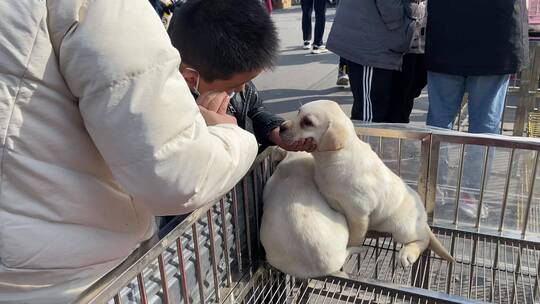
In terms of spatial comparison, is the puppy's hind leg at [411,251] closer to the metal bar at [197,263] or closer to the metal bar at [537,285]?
the metal bar at [537,285]

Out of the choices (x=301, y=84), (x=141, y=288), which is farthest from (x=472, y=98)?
(x=301, y=84)

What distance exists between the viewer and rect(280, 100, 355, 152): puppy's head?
162 cm

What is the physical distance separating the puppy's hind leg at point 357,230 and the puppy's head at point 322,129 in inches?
10.8

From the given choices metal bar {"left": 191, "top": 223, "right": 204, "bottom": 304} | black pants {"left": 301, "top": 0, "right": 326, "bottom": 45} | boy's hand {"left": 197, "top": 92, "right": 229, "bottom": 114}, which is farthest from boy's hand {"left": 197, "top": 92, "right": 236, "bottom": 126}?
black pants {"left": 301, "top": 0, "right": 326, "bottom": 45}

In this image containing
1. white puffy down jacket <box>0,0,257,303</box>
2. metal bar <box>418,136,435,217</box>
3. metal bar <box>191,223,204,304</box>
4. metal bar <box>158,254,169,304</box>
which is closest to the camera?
white puffy down jacket <box>0,0,257,303</box>

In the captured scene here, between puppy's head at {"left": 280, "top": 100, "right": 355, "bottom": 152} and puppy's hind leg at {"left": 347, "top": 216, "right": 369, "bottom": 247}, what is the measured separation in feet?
0.90

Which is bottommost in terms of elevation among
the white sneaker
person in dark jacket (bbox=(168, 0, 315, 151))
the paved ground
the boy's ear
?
the paved ground

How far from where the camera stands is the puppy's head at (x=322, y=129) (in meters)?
1.62

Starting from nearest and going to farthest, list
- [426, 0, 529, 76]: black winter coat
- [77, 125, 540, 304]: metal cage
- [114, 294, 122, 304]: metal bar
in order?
1. [114, 294, 122, 304]: metal bar
2. [77, 125, 540, 304]: metal cage
3. [426, 0, 529, 76]: black winter coat

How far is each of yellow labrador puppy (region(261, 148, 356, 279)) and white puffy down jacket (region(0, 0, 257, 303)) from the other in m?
0.74

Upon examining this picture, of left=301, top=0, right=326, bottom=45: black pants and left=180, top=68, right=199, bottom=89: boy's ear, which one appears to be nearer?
left=180, top=68, right=199, bottom=89: boy's ear

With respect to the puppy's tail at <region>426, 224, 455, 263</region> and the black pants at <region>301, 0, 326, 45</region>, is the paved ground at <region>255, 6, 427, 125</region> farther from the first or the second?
the puppy's tail at <region>426, 224, 455, 263</region>

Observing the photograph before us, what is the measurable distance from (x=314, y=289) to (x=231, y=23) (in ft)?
3.54

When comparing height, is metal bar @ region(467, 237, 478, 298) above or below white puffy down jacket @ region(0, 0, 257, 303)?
below
